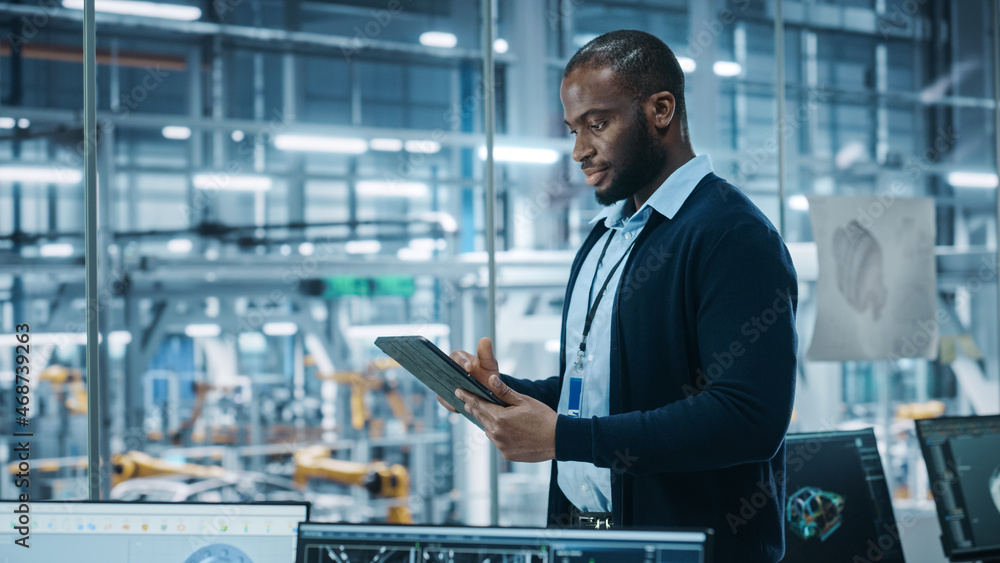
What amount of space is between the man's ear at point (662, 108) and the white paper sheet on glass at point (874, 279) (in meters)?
1.27

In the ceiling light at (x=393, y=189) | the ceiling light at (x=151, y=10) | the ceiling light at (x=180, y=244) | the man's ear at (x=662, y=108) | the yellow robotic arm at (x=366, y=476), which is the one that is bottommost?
the yellow robotic arm at (x=366, y=476)

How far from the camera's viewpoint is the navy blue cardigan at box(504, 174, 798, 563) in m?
1.07

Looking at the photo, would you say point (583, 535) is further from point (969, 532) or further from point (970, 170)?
point (970, 170)

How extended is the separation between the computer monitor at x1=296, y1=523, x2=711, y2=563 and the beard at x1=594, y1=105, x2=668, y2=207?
63 centimetres

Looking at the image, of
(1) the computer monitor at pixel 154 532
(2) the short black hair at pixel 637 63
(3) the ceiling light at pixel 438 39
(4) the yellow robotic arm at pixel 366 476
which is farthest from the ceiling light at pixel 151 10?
(1) the computer monitor at pixel 154 532

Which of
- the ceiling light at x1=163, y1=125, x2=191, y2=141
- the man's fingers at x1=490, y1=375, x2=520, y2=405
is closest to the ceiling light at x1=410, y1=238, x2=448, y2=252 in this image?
the ceiling light at x1=163, y1=125, x2=191, y2=141

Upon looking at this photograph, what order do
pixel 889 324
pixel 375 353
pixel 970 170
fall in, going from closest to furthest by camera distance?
pixel 889 324 < pixel 970 170 < pixel 375 353

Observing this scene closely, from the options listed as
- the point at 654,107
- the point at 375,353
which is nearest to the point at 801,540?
the point at 654,107

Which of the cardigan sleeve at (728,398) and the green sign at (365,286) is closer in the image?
the cardigan sleeve at (728,398)

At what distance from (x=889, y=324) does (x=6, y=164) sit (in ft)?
44.0

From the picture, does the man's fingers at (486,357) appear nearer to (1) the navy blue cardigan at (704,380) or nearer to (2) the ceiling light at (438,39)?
(1) the navy blue cardigan at (704,380)

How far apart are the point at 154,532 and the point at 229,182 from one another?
1277 centimetres

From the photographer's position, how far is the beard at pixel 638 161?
129 centimetres

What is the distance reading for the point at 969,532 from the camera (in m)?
1.81
